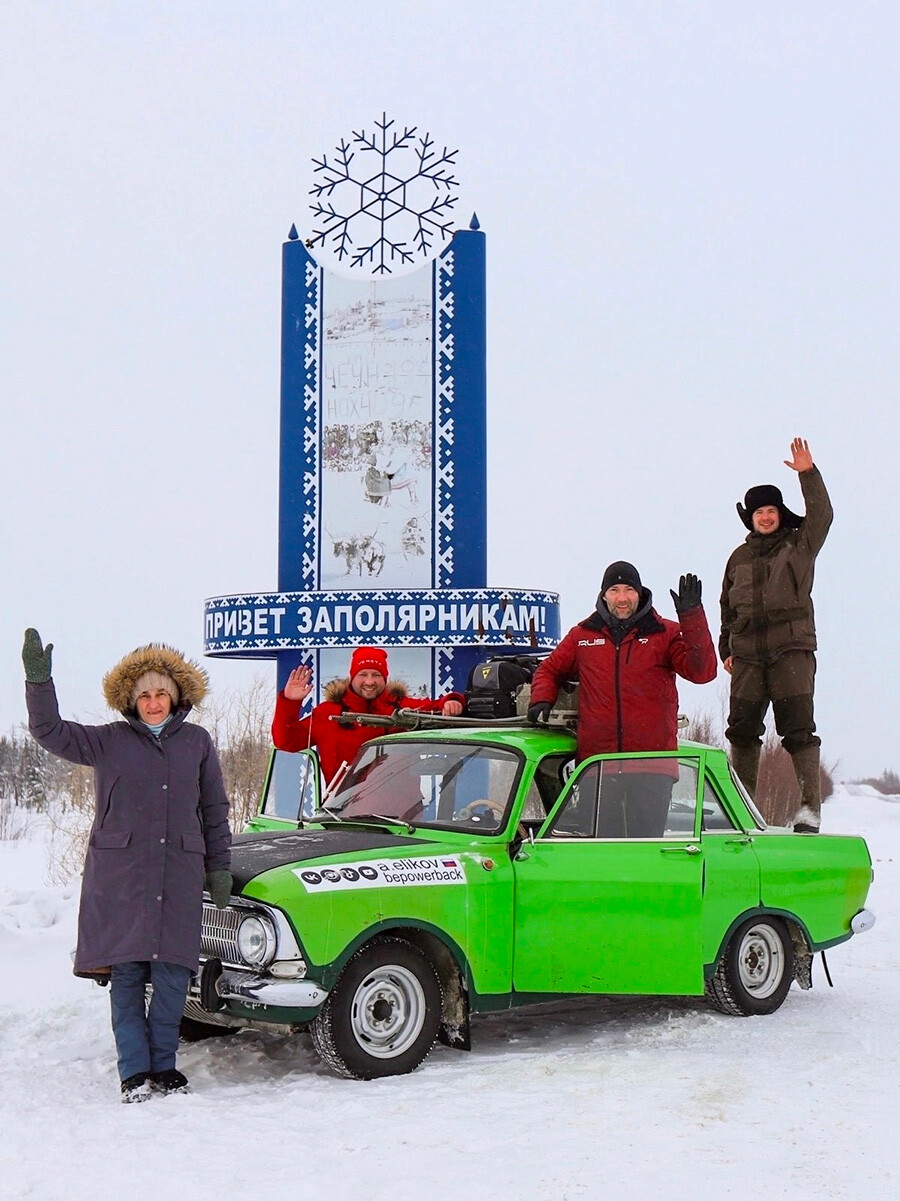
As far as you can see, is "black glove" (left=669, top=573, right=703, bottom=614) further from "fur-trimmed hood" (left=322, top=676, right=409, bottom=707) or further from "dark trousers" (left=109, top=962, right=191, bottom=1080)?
"dark trousers" (left=109, top=962, right=191, bottom=1080)

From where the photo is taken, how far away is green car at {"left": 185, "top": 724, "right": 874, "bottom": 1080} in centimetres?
631

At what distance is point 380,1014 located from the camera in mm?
6477

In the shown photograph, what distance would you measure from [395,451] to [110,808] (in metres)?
9.79

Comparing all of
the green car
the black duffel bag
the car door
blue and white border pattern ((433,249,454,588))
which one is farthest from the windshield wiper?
blue and white border pattern ((433,249,454,588))

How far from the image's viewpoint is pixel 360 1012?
251 inches

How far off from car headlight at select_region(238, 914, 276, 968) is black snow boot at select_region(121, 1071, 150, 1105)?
0.64 meters

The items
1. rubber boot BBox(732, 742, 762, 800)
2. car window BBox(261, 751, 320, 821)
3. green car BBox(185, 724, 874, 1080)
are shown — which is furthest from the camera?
rubber boot BBox(732, 742, 762, 800)

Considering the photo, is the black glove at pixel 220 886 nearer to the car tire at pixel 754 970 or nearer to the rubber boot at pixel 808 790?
the car tire at pixel 754 970

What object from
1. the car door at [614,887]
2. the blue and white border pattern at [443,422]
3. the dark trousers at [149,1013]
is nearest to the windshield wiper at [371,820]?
the car door at [614,887]

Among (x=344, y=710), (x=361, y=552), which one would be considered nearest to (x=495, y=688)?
(x=344, y=710)

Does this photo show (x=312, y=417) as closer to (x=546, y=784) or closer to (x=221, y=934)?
(x=546, y=784)

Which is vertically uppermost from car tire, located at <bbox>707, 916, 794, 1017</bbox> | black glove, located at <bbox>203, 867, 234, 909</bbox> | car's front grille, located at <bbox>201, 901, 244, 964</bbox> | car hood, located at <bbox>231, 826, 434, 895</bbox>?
car hood, located at <bbox>231, 826, 434, 895</bbox>

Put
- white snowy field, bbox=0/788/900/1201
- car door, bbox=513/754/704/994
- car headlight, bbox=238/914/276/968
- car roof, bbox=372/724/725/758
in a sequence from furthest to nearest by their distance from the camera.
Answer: car roof, bbox=372/724/725/758, car door, bbox=513/754/704/994, car headlight, bbox=238/914/276/968, white snowy field, bbox=0/788/900/1201

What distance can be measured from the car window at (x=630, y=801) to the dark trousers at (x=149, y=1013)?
205cm
